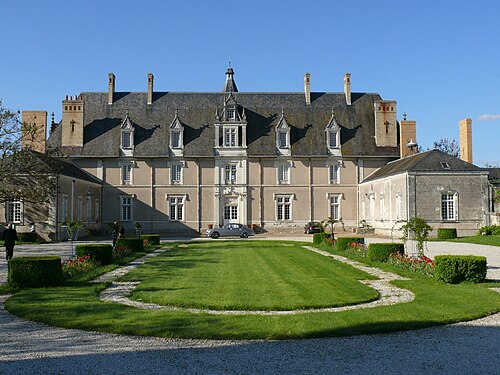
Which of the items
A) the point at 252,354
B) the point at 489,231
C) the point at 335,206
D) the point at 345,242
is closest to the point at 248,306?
the point at 252,354

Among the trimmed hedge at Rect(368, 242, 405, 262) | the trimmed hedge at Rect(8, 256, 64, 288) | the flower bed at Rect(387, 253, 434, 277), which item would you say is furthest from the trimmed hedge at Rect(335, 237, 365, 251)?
the trimmed hedge at Rect(8, 256, 64, 288)

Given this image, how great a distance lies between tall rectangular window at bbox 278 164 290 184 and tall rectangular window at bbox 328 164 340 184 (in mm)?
3213

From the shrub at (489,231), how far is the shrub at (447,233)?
1862mm

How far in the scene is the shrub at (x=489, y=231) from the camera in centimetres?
3030

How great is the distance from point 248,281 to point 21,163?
46.8 feet

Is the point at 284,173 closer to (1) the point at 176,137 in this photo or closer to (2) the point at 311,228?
(2) the point at 311,228

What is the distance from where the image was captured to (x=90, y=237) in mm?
35938

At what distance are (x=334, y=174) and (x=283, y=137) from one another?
4699 mm

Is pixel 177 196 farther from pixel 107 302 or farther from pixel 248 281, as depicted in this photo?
pixel 107 302

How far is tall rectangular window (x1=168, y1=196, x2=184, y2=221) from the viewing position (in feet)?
131

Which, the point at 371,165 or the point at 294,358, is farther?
the point at 371,165

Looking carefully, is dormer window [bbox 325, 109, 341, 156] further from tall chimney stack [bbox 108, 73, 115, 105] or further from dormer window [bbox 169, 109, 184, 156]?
tall chimney stack [bbox 108, 73, 115, 105]

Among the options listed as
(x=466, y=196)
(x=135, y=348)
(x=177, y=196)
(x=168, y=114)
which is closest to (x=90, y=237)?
(x=177, y=196)

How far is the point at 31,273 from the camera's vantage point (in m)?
11.8
